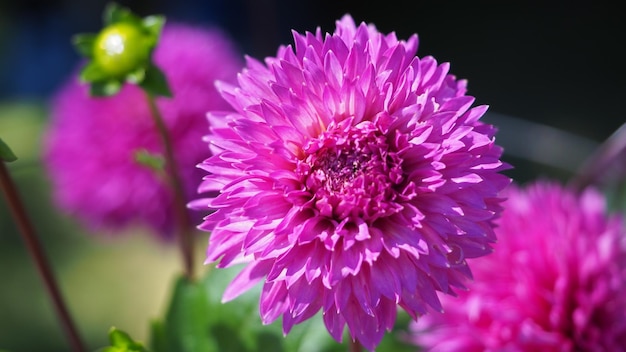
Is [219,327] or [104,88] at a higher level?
[104,88]

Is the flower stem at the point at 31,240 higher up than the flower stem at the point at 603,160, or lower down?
higher up

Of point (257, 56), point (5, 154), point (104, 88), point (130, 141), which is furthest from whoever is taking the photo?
point (257, 56)

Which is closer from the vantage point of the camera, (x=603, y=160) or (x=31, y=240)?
(x=31, y=240)

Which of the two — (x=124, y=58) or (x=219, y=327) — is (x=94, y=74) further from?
(x=219, y=327)

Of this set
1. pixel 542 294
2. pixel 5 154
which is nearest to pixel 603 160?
pixel 542 294

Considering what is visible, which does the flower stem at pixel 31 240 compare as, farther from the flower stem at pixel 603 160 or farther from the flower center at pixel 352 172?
the flower stem at pixel 603 160

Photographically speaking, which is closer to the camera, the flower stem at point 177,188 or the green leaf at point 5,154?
the green leaf at point 5,154

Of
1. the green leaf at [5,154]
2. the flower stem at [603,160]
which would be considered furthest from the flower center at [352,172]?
the flower stem at [603,160]
